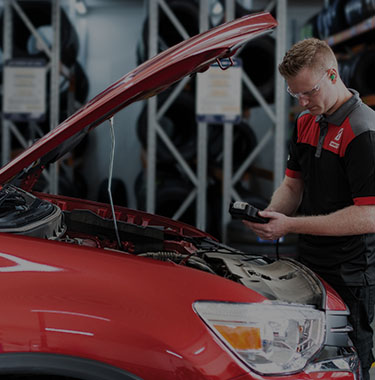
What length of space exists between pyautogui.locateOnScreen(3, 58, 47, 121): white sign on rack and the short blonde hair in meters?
2.78

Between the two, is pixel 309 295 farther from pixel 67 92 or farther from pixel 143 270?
pixel 67 92

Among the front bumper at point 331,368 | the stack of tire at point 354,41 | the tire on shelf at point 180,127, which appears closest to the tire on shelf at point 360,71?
the stack of tire at point 354,41

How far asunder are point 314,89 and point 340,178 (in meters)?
0.36

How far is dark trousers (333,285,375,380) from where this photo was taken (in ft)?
6.06

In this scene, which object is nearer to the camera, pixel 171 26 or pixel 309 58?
pixel 309 58

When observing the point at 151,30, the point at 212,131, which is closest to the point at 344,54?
the point at 212,131

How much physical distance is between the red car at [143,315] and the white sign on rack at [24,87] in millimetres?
2820

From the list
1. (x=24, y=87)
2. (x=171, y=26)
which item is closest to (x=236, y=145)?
(x=171, y=26)

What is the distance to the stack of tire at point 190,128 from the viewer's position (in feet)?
14.3

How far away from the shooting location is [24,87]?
157 inches

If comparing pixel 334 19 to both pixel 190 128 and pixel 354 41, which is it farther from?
pixel 190 128

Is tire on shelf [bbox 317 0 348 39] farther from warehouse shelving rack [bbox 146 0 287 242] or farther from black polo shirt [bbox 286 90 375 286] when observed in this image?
black polo shirt [bbox 286 90 375 286]

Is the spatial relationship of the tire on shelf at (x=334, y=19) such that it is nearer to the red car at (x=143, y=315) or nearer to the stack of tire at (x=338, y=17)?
the stack of tire at (x=338, y=17)

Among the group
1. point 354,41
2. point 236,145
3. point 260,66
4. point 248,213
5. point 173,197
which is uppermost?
point 354,41
